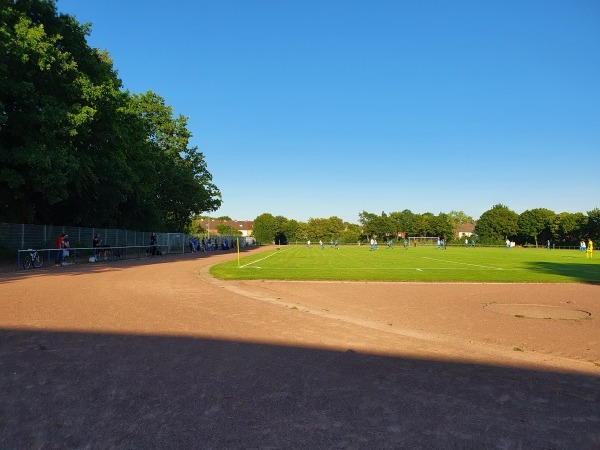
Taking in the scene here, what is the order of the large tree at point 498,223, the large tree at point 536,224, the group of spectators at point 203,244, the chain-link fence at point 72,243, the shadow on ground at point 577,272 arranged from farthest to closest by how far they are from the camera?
the large tree at point 498,223, the large tree at point 536,224, the group of spectators at point 203,244, the chain-link fence at point 72,243, the shadow on ground at point 577,272

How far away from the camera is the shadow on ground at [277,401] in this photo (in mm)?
3516

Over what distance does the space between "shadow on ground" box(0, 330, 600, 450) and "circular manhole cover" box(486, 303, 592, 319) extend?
4.46m

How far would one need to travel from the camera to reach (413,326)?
8227 mm

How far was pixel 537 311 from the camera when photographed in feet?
32.4

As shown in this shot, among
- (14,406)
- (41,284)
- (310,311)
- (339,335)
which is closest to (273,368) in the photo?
(339,335)

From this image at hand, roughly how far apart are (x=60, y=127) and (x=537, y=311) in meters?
23.7

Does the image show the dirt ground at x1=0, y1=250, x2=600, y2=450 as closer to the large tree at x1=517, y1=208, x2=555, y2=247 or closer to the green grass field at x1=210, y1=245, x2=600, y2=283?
the green grass field at x1=210, y1=245, x2=600, y2=283

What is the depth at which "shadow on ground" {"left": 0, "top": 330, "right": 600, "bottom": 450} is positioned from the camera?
352 centimetres

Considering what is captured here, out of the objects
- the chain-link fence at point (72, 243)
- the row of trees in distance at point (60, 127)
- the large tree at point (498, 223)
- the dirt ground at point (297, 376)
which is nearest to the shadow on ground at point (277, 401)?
the dirt ground at point (297, 376)

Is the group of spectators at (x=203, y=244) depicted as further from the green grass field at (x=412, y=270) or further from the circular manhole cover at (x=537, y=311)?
the circular manhole cover at (x=537, y=311)

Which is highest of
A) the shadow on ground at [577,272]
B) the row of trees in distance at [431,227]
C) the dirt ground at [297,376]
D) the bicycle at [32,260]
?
the row of trees in distance at [431,227]

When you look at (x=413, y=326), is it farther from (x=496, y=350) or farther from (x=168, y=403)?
(x=168, y=403)

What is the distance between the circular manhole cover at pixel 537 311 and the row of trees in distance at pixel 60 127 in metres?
21.1

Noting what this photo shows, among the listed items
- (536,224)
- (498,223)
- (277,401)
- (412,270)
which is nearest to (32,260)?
(412,270)
